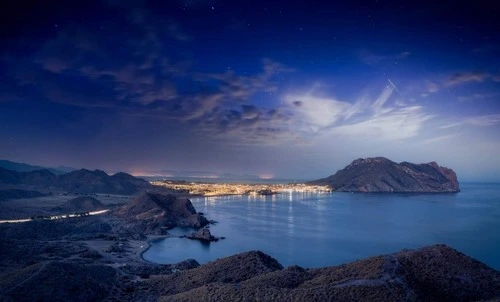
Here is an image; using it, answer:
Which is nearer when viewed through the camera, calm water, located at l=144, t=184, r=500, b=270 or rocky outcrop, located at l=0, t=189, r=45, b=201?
calm water, located at l=144, t=184, r=500, b=270

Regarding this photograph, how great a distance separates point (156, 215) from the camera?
8650cm

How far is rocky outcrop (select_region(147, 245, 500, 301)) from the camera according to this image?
20.0 meters

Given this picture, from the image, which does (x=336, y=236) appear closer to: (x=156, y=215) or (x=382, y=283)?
(x=156, y=215)

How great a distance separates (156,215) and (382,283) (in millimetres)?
74144

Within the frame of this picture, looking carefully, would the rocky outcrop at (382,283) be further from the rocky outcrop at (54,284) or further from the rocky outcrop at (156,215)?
the rocky outcrop at (156,215)

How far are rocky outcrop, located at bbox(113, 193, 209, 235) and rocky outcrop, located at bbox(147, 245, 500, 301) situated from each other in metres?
55.3

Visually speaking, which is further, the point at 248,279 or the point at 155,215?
the point at 155,215

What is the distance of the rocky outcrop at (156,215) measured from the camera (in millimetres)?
79312

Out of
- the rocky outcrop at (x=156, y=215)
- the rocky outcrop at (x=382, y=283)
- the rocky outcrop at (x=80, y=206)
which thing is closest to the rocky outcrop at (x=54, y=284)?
the rocky outcrop at (x=382, y=283)

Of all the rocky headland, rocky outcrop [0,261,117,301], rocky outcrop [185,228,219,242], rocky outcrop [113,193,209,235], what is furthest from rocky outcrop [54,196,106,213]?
rocky outcrop [0,261,117,301]

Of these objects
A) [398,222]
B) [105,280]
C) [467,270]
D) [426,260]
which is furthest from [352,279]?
[398,222]

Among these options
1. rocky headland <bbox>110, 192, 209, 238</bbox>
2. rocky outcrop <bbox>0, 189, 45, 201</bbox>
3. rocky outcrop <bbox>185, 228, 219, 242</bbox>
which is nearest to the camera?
rocky outcrop <bbox>185, 228, 219, 242</bbox>

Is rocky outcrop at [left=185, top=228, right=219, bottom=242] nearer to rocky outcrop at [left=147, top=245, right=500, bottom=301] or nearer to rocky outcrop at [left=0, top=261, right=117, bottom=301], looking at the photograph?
rocky outcrop at [left=0, top=261, right=117, bottom=301]

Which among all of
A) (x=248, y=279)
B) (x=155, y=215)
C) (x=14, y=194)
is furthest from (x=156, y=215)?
(x=14, y=194)
